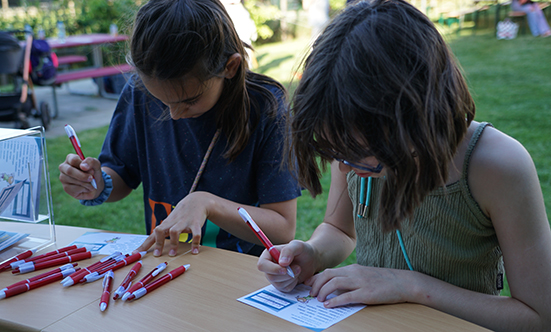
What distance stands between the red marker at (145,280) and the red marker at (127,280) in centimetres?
2

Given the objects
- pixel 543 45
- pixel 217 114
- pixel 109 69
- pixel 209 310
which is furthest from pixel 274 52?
pixel 209 310

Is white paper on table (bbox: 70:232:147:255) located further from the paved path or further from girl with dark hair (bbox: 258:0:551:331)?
the paved path

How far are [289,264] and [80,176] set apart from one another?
802mm

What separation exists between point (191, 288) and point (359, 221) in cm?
50

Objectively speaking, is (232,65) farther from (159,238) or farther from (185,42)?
(159,238)

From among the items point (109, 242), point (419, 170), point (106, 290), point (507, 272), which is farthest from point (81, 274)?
point (507, 272)

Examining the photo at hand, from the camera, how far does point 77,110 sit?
23.7 feet

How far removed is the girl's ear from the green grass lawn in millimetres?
186

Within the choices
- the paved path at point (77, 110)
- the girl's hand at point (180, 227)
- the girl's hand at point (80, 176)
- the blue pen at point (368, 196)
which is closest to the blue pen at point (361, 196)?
the blue pen at point (368, 196)

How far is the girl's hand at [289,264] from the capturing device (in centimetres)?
111

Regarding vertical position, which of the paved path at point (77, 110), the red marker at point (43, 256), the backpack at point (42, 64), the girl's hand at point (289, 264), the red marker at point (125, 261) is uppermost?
the girl's hand at point (289, 264)

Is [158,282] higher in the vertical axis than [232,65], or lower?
lower

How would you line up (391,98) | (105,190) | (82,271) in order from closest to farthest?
(391,98) → (82,271) → (105,190)

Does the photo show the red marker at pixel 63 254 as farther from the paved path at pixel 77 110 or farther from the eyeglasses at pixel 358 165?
the paved path at pixel 77 110
